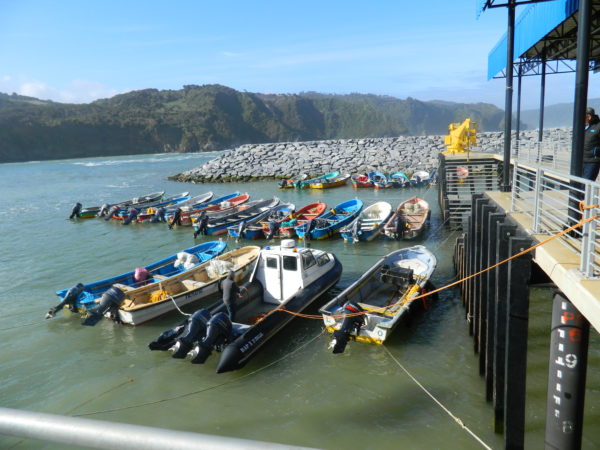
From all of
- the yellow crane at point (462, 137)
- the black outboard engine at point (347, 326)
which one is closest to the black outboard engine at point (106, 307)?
the black outboard engine at point (347, 326)

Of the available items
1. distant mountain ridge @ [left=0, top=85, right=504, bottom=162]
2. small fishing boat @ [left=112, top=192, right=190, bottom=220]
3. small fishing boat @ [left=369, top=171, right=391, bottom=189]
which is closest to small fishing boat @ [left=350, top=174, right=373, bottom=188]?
small fishing boat @ [left=369, top=171, right=391, bottom=189]

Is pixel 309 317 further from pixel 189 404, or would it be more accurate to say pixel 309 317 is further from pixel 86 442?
pixel 86 442

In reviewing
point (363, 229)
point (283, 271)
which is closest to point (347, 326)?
point (283, 271)

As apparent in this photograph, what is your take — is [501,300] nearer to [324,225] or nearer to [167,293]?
[167,293]

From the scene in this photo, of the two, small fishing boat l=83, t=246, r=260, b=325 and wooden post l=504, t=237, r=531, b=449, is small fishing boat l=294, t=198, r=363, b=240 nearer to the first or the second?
small fishing boat l=83, t=246, r=260, b=325

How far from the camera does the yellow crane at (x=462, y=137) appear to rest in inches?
987

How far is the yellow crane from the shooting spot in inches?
987

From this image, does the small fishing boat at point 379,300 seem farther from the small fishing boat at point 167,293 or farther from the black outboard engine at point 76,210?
the black outboard engine at point 76,210

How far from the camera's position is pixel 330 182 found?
41.7 m

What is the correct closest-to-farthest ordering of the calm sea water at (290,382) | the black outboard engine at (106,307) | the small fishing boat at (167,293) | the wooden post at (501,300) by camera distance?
1. the wooden post at (501,300)
2. the calm sea water at (290,382)
3. the black outboard engine at (106,307)
4. the small fishing boat at (167,293)

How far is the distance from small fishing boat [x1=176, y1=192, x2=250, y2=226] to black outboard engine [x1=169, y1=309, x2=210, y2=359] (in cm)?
1655

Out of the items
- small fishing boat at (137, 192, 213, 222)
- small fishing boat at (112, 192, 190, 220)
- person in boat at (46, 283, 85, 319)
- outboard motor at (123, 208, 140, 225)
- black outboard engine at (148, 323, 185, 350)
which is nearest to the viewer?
black outboard engine at (148, 323, 185, 350)

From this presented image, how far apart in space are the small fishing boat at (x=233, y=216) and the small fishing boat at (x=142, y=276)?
259 inches

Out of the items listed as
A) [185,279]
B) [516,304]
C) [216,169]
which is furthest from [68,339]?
[216,169]
